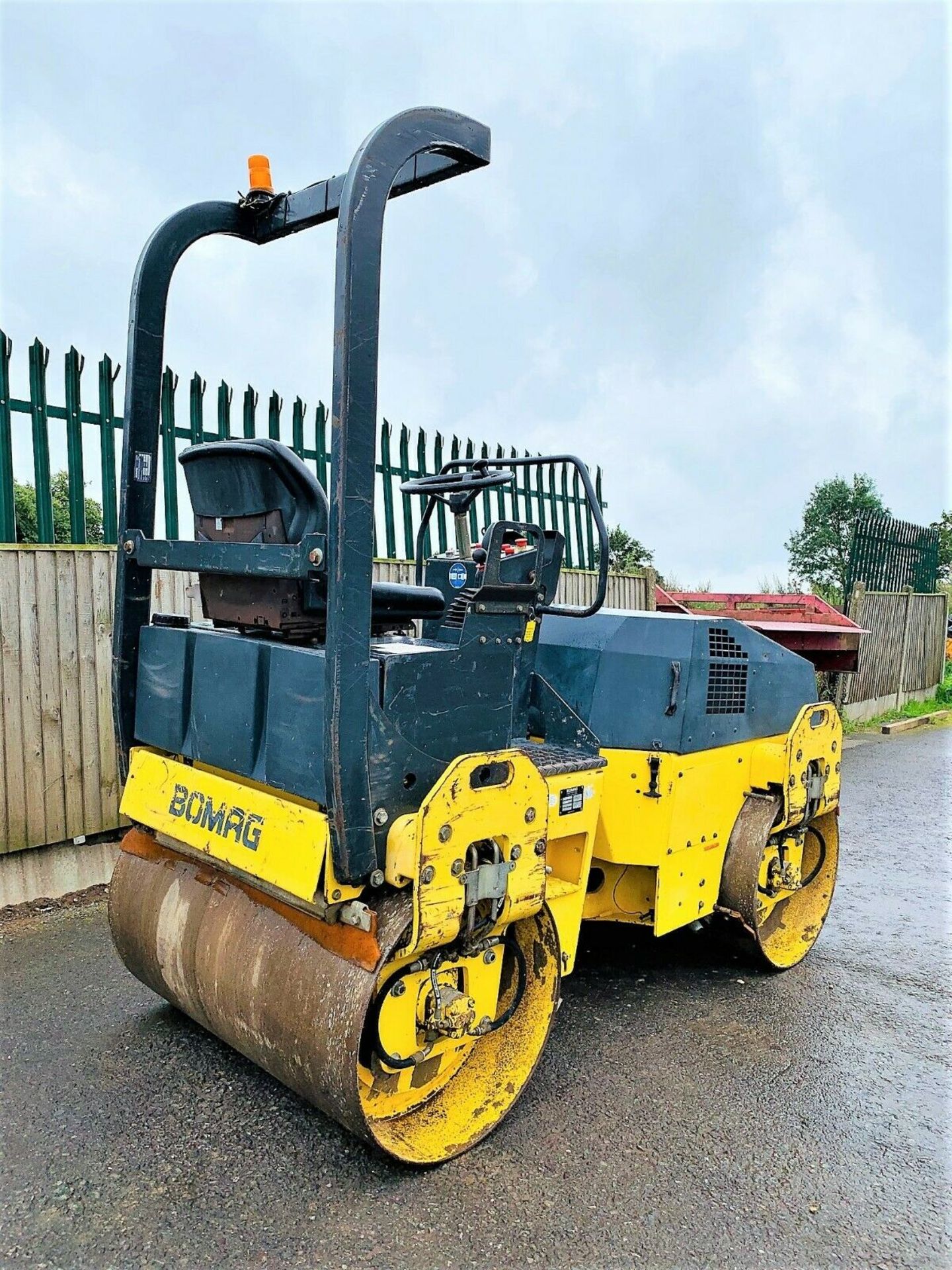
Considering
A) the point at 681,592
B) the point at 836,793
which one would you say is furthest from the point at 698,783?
the point at 681,592

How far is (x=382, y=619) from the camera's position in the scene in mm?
3096

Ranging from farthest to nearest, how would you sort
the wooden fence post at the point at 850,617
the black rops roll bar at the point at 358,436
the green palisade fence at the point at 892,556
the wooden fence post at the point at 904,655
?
the wooden fence post at the point at 904,655, the green palisade fence at the point at 892,556, the wooden fence post at the point at 850,617, the black rops roll bar at the point at 358,436

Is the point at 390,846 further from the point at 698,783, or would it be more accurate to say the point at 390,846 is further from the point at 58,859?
the point at 58,859

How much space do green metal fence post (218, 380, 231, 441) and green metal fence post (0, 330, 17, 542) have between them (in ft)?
3.71

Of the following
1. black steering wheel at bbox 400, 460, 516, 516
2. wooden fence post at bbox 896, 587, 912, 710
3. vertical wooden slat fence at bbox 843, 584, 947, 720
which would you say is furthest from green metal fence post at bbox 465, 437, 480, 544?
wooden fence post at bbox 896, 587, 912, 710

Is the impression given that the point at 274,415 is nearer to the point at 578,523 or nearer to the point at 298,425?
the point at 298,425

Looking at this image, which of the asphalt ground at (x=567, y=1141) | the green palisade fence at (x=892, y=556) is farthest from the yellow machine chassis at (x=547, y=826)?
the green palisade fence at (x=892, y=556)

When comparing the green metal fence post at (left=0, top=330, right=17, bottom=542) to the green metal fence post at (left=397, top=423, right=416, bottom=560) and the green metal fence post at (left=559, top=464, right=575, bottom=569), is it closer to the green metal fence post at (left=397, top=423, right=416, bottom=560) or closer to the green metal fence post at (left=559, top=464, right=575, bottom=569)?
the green metal fence post at (left=397, top=423, right=416, bottom=560)

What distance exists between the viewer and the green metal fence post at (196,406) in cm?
532

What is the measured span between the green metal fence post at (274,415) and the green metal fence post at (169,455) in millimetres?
561

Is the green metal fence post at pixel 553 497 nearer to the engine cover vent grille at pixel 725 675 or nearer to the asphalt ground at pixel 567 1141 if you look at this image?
the engine cover vent grille at pixel 725 675

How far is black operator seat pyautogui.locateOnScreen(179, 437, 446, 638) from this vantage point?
2.66 meters

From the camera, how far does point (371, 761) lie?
8.13 ft

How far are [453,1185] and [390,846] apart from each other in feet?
3.26
